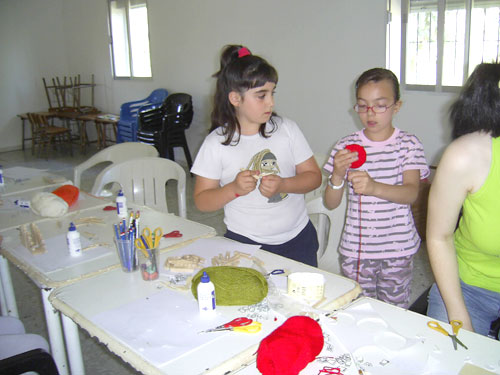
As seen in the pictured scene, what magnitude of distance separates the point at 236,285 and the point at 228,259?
236mm

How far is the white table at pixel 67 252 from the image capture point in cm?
155

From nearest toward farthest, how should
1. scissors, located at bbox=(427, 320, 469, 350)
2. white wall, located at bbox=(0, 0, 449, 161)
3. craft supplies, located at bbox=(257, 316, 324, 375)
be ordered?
craft supplies, located at bbox=(257, 316, 324, 375) < scissors, located at bbox=(427, 320, 469, 350) < white wall, located at bbox=(0, 0, 449, 161)

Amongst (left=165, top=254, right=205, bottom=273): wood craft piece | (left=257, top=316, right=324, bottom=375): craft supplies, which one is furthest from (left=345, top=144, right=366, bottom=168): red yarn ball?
(left=257, top=316, right=324, bottom=375): craft supplies

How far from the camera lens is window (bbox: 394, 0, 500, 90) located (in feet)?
11.5

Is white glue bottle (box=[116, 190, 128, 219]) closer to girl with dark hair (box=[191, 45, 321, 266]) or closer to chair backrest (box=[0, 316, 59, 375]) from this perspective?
girl with dark hair (box=[191, 45, 321, 266])

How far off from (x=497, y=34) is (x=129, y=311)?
134 inches

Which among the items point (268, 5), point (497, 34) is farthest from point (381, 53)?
point (268, 5)

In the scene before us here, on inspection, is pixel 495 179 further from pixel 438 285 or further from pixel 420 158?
pixel 420 158

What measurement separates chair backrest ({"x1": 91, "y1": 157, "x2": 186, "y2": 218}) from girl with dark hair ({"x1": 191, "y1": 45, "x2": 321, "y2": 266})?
0.95 m

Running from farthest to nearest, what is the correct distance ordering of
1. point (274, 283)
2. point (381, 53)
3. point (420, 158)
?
point (381, 53) < point (420, 158) < point (274, 283)

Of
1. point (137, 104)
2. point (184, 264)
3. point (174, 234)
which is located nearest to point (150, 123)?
point (137, 104)

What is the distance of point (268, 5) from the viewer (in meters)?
5.03

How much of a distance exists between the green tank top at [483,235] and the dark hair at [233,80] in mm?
825

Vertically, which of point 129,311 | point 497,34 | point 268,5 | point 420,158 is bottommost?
point 129,311
